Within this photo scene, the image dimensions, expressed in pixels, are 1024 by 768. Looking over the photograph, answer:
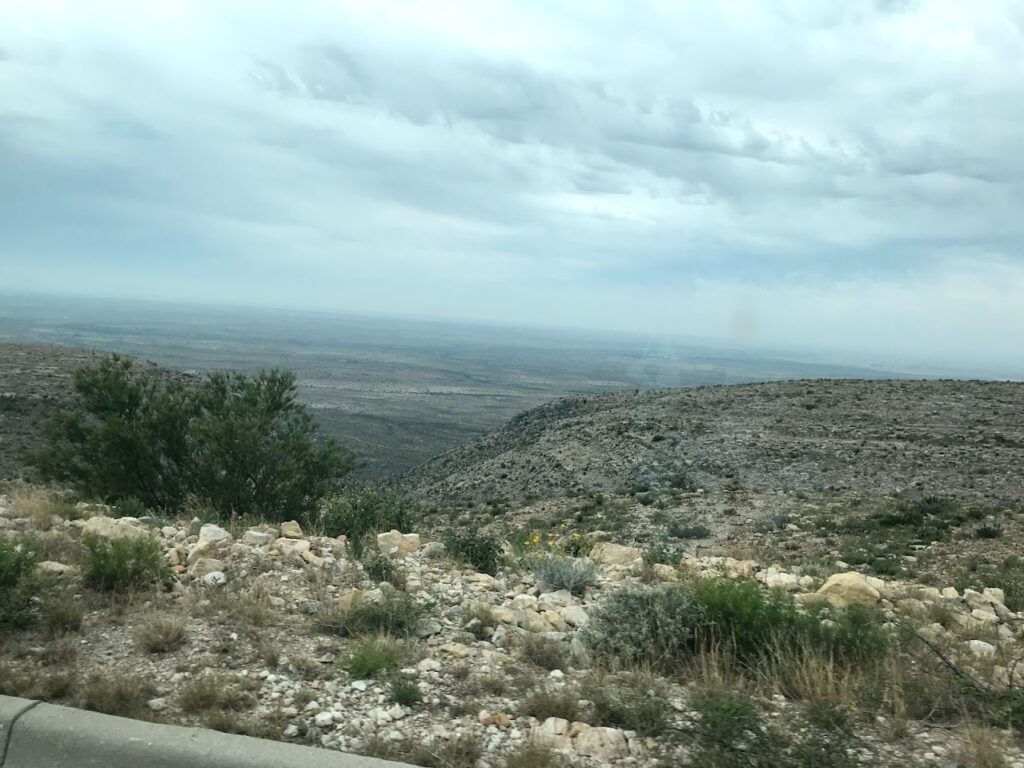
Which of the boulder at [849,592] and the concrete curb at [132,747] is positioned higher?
the boulder at [849,592]

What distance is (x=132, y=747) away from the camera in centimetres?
374

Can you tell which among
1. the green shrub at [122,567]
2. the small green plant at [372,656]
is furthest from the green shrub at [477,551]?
the green shrub at [122,567]

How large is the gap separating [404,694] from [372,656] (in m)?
0.45

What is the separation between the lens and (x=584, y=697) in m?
4.46

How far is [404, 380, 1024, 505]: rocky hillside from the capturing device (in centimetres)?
2297

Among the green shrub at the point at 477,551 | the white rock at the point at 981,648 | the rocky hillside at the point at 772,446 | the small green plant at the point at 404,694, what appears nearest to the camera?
the small green plant at the point at 404,694

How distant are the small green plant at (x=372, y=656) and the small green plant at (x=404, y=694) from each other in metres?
0.25

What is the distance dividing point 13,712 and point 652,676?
11.3ft

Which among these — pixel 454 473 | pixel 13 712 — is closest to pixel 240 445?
pixel 13 712

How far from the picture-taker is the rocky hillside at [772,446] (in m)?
→ 23.0

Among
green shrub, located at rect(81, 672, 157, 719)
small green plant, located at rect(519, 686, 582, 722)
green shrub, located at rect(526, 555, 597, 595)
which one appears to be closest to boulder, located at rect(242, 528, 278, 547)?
green shrub, located at rect(526, 555, 597, 595)

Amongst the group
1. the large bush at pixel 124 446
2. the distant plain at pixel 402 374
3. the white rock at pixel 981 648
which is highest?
the white rock at pixel 981 648

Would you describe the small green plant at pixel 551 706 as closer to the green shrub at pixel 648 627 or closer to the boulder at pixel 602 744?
the boulder at pixel 602 744

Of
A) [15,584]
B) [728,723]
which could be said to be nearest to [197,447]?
[15,584]
